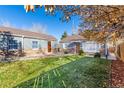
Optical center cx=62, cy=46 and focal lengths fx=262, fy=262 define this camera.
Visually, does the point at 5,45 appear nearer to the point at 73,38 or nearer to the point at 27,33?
the point at 27,33

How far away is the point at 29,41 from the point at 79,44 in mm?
1463

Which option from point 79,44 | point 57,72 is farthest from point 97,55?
point 57,72

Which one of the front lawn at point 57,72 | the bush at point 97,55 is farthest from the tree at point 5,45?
the bush at point 97,55

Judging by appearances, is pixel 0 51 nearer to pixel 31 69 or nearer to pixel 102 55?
pixel 31 69

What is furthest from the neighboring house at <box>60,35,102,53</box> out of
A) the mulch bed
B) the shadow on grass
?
the mulch bed

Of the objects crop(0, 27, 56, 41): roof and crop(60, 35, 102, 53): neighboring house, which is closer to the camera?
crop(60, 35, 102, 53): neighboring house

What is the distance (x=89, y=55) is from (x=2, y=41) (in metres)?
2.07

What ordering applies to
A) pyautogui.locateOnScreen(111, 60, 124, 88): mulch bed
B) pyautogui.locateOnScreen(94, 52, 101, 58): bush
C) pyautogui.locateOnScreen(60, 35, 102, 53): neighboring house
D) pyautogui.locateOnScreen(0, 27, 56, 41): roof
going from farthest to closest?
1. pyautogui.locateOnScreen(0, 27, 56, 41): roof
2. pyautogui.locateOnScreen(94, 52, 101, 58): bush
3. pyautogui.locateOnScreen(60, 35, 102, 53): neighboring house
4. pyautogui.locateOnScreen(111, 60, 124, 88): mulch bed

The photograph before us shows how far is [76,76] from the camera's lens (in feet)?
19.6

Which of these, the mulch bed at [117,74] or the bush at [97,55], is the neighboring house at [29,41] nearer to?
the bush at [97,55]

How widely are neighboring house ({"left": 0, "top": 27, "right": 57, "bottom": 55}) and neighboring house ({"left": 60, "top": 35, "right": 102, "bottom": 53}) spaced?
0.33 metres

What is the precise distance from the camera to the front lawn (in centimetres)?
579

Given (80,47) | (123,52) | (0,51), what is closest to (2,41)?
(0,51)

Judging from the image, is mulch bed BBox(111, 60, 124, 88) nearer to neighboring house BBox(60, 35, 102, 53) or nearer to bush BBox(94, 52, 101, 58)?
bush BBox(94, 52, 101, 58)
